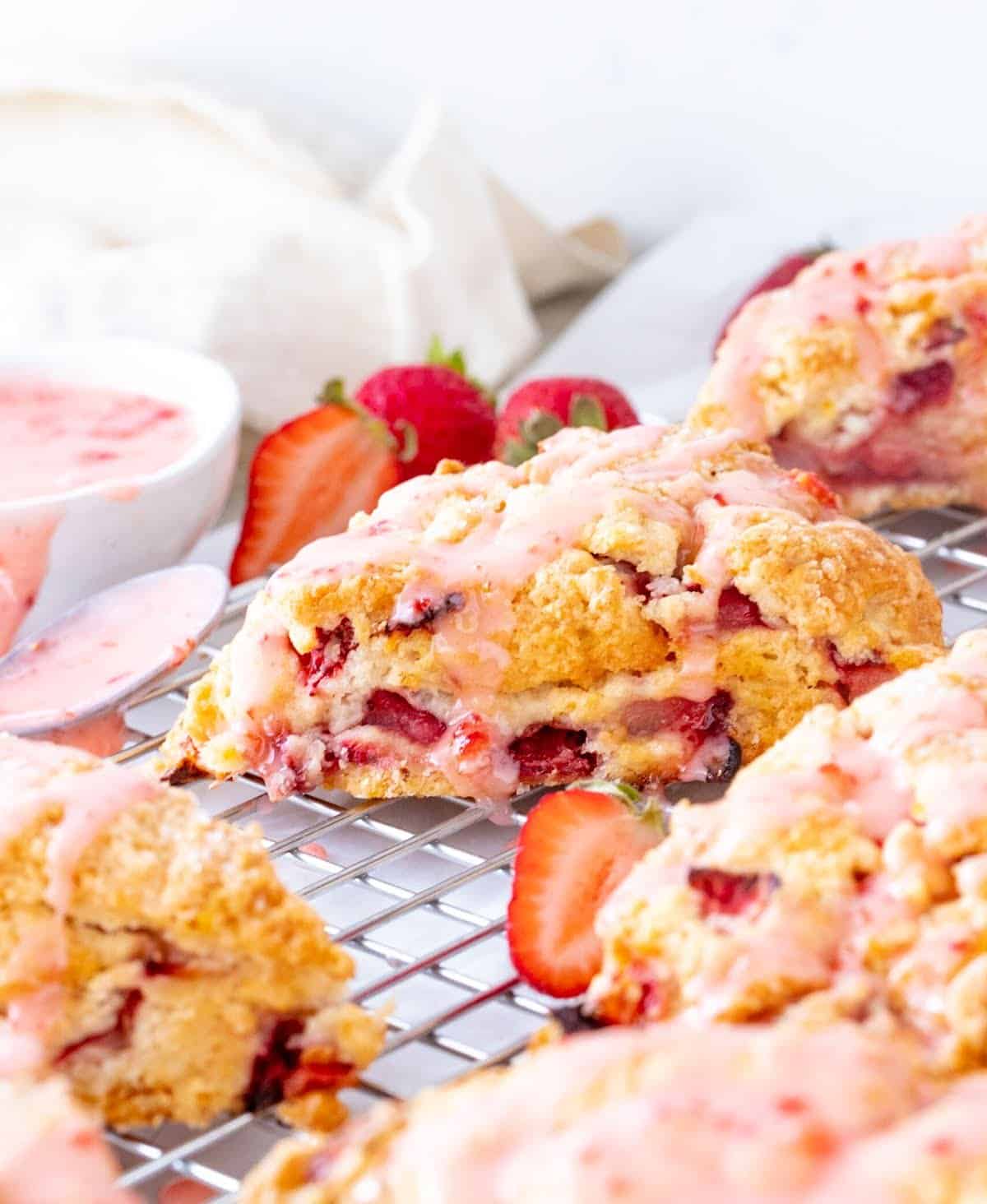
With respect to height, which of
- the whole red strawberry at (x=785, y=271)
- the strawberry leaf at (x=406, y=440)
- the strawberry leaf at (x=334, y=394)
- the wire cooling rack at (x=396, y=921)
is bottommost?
the wire cooling rack at (x=396, y=921)

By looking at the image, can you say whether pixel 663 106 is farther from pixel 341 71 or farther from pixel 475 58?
pixel 341 71

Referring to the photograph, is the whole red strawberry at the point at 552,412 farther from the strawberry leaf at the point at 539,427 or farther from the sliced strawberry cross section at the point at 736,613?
the sliced strawberry cross section at the point at 736,613

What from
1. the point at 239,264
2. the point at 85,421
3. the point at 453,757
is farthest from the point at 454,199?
the point at 453,757

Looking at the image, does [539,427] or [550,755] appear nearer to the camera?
[550,755]


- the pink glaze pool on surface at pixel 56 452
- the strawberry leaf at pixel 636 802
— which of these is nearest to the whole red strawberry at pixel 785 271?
the pink glaze pool on surface at pixel 56 452

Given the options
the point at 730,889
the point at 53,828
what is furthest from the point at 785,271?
the point at 53,828

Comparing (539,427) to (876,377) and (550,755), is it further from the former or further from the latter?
(550,755)

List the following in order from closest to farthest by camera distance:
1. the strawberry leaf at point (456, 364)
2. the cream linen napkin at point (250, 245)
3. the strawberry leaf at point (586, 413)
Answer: the strawberry leaf at point (586, 413) < the strawberry leaf at point (456, 364) < the cream linen napkin at point (250, 245)

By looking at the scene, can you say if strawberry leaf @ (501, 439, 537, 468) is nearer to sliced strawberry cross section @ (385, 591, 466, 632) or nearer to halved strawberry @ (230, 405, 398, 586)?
halved strawberry @ (230, 405, 398, 586)
